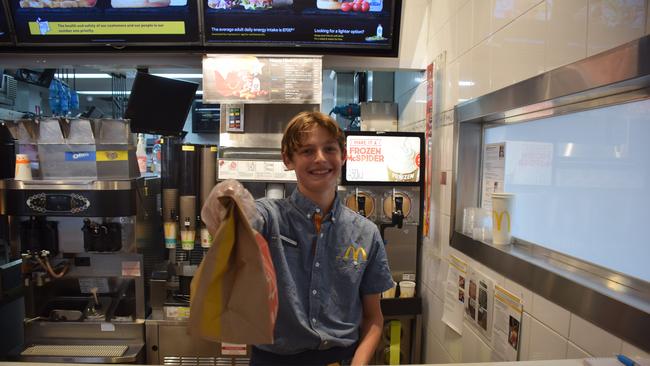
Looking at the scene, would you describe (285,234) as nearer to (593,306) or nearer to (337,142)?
(337,142)

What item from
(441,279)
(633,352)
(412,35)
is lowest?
(441,279)

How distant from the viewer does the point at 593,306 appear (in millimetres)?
1117

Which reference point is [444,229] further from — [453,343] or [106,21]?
[106,21]

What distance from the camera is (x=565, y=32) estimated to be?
127cm

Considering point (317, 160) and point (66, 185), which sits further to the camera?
point (66, 185)

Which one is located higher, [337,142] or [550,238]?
[337,142]

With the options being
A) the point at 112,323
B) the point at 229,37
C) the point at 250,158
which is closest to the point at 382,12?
the point at 229,37

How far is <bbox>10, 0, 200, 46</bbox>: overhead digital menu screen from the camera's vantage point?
238 cm

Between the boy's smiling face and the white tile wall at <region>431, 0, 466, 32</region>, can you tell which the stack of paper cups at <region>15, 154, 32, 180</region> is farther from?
the white tile wall at <region>431, 0, 466, 32</region>

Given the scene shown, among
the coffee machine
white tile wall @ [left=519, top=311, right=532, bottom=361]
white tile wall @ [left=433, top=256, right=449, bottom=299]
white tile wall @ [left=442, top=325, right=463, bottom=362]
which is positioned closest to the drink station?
the coffee machine

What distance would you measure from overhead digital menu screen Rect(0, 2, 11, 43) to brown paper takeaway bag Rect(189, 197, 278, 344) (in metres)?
2.65

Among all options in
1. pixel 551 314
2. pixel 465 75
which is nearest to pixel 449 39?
pixel 465 75

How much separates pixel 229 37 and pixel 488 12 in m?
1.52

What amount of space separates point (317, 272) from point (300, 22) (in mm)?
1739
